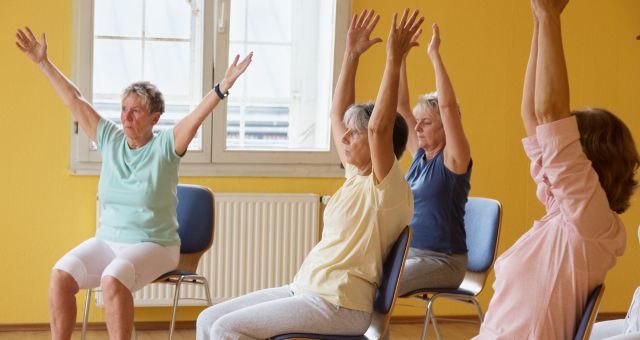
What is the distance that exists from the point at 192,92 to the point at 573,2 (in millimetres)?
2231

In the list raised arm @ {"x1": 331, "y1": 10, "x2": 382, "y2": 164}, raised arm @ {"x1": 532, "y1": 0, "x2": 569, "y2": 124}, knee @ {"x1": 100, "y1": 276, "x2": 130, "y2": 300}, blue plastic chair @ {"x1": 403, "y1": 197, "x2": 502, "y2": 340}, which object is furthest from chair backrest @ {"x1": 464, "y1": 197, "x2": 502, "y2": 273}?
raised arm @ {"x1": 532, "y1": 0, "x2": 569, "y2": 124}

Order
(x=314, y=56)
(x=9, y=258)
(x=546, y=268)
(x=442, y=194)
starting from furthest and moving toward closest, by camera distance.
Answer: (x=314, y=56)
(x=9, y=258)
(x=442, y=194)
(x=546, y=268)

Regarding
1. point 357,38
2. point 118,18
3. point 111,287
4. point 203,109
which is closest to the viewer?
point 357,38

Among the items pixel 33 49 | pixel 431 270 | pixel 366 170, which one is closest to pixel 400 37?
pixel 366 170

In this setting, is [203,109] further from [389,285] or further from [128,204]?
[389,285]

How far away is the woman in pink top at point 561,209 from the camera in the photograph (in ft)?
4.77

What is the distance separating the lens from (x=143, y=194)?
3156mm

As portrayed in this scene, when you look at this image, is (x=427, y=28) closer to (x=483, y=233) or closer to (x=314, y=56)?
(x=314, y=56)

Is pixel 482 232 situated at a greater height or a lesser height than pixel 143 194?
lesser

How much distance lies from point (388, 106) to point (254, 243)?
2.11 metres

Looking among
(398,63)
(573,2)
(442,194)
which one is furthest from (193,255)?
(573,2)

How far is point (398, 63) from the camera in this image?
2236mm

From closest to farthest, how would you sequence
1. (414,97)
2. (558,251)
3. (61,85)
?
(558,251), (61,85), (414,97)

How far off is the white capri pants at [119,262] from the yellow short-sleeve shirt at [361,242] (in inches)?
34.2
